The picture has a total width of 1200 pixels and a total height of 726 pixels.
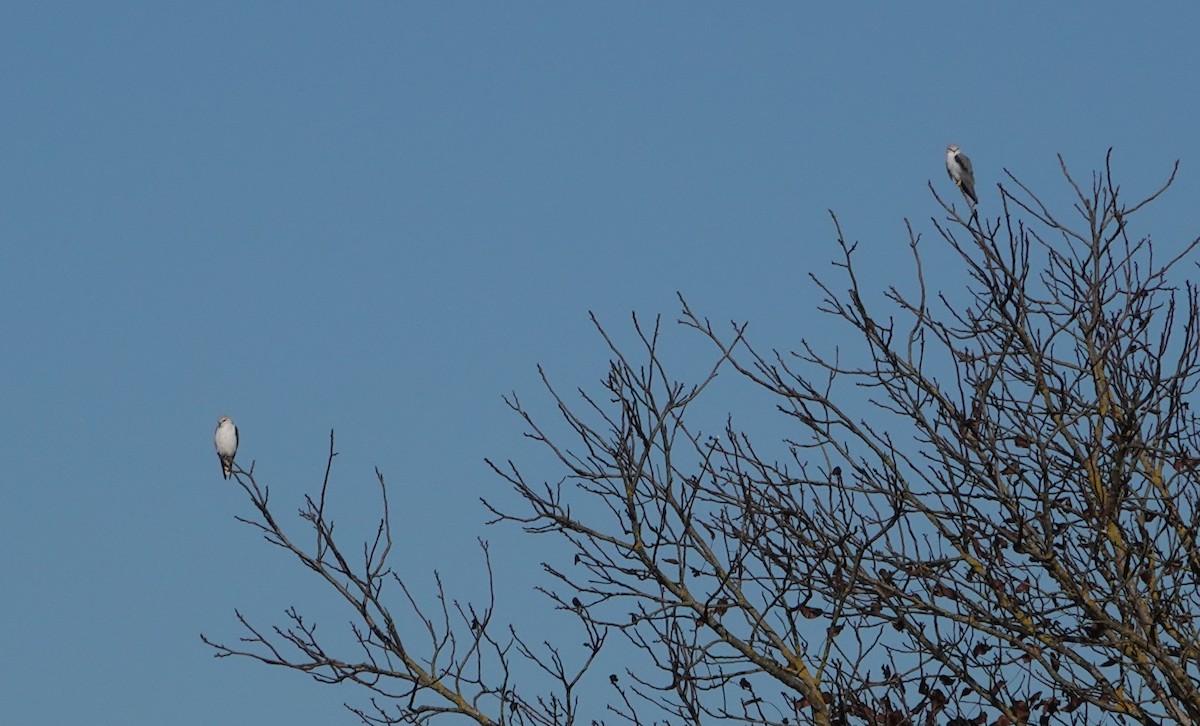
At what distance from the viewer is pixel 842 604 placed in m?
7.32

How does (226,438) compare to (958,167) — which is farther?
(226,438)

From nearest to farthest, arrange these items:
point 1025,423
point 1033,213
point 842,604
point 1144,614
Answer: point 842,604
point 1144,614
point 1025,423
point 1033,213

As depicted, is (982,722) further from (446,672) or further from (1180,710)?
(446,672)

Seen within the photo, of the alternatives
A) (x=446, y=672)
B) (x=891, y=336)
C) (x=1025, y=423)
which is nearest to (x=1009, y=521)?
(x=1025, y=423)

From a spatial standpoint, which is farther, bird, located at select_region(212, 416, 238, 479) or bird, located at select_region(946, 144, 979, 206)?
bird, located at select_region(212, 416, 238, 479)

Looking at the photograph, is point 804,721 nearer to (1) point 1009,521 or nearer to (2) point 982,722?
(2) point 982,722

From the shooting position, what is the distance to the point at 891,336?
854 centimetres

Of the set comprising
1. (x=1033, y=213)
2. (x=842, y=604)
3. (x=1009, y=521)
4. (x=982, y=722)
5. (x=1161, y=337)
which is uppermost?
(x=1033, y=213)

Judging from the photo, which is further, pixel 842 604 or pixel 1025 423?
pixel 1025 423

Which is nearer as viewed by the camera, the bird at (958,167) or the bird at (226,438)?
the bird at (958,167)

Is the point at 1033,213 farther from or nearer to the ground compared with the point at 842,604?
farther from the ground

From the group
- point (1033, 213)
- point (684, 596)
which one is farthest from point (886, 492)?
point (1033, 213)

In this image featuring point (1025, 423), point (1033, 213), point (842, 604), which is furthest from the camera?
point (1033, 213)

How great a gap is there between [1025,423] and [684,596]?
2024 millimetres
